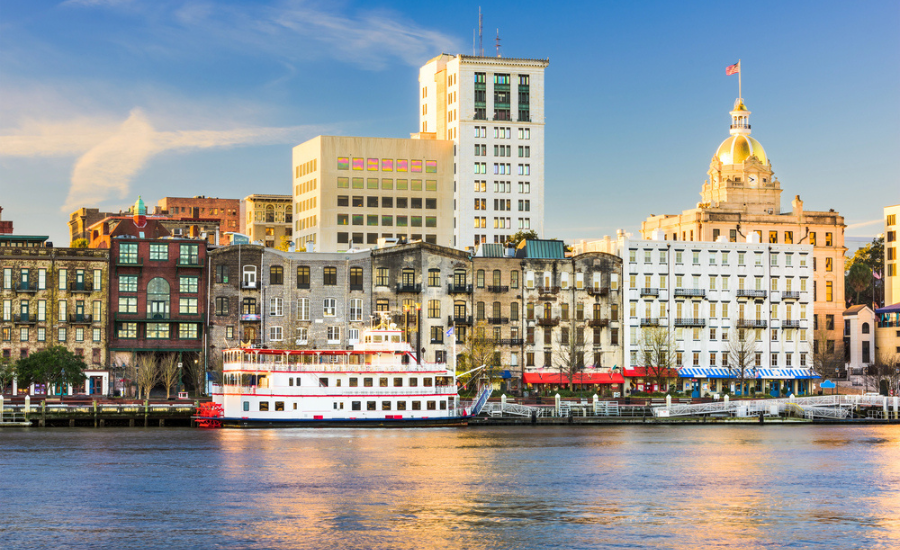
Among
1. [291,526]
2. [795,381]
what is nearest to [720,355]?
[795,381]

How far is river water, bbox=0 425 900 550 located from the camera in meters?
54.0

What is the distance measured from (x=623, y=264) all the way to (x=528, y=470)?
2486 inches

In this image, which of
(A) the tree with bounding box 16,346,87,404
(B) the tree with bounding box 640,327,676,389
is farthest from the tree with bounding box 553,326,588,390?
(A) the tree with bounding box 16,346,87,404

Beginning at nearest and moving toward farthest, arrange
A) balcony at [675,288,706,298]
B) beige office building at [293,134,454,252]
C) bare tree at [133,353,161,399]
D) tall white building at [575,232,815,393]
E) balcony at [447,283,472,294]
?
bare tree at [133,353,161,399]
balcony at [447,283,472,294]
tall white building at [575,232,815,393]
balcony at [675,288,706,298]
beige office building at [293,134,454,252]

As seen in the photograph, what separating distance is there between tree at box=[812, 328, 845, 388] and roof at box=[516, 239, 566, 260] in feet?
106

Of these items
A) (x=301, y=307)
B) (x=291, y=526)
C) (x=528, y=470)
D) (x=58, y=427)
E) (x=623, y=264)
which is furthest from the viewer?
(x=623, y=264)

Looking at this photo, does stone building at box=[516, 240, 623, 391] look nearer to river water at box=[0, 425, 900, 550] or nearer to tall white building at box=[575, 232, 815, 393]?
tall white building at box=[575, 232, 815, 393]

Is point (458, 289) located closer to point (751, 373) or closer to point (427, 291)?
point (427, 291)

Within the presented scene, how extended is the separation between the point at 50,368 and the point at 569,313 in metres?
51.7

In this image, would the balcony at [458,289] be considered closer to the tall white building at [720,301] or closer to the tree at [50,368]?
the tall white building at [720,301]

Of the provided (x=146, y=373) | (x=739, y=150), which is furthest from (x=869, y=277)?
(x=146, y=373)

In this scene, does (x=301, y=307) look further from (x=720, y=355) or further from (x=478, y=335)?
(x=720, y=355)

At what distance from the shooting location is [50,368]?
11375cm

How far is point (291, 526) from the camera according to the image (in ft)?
183
